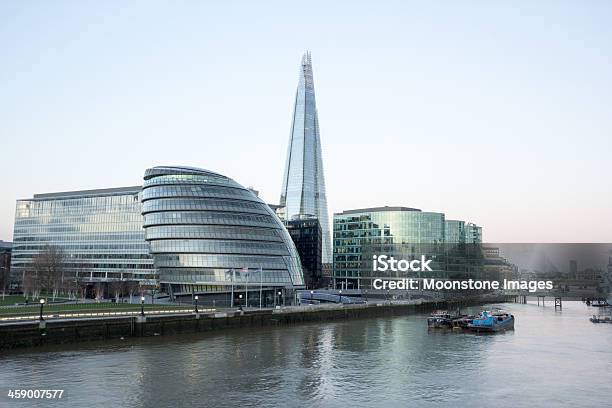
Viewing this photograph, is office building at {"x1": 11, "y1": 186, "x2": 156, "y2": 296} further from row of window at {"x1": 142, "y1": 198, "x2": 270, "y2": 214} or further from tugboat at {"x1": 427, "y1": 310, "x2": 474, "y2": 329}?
tugboat at {"x1": 427, "y1": 310, "x2": 474, "y2": 329}

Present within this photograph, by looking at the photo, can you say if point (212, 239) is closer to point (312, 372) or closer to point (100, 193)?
point (100, 193)

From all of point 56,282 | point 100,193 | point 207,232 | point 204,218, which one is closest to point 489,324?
point 207,232

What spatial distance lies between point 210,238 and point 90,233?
64171 mm

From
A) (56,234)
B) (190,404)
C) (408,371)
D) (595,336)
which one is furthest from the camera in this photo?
(56,234)

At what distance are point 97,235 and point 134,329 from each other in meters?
101

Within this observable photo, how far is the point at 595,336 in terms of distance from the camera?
86000 millimetres

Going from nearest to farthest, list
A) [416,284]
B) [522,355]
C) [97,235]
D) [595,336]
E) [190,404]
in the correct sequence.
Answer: [190,404]
[522,355]
[595,336]
[97,235]
[416,284]

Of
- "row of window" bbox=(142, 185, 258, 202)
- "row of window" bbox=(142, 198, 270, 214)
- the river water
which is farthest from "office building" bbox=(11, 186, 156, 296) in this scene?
the river water

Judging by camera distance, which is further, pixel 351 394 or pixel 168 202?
pixel 168 202

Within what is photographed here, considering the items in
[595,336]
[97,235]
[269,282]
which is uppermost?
[97,235]

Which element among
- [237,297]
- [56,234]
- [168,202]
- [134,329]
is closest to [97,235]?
[56,234]

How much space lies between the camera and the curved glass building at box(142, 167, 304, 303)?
115500mm

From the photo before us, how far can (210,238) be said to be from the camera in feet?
378

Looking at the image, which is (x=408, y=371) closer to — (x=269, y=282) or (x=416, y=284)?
(x=269, y=282)
